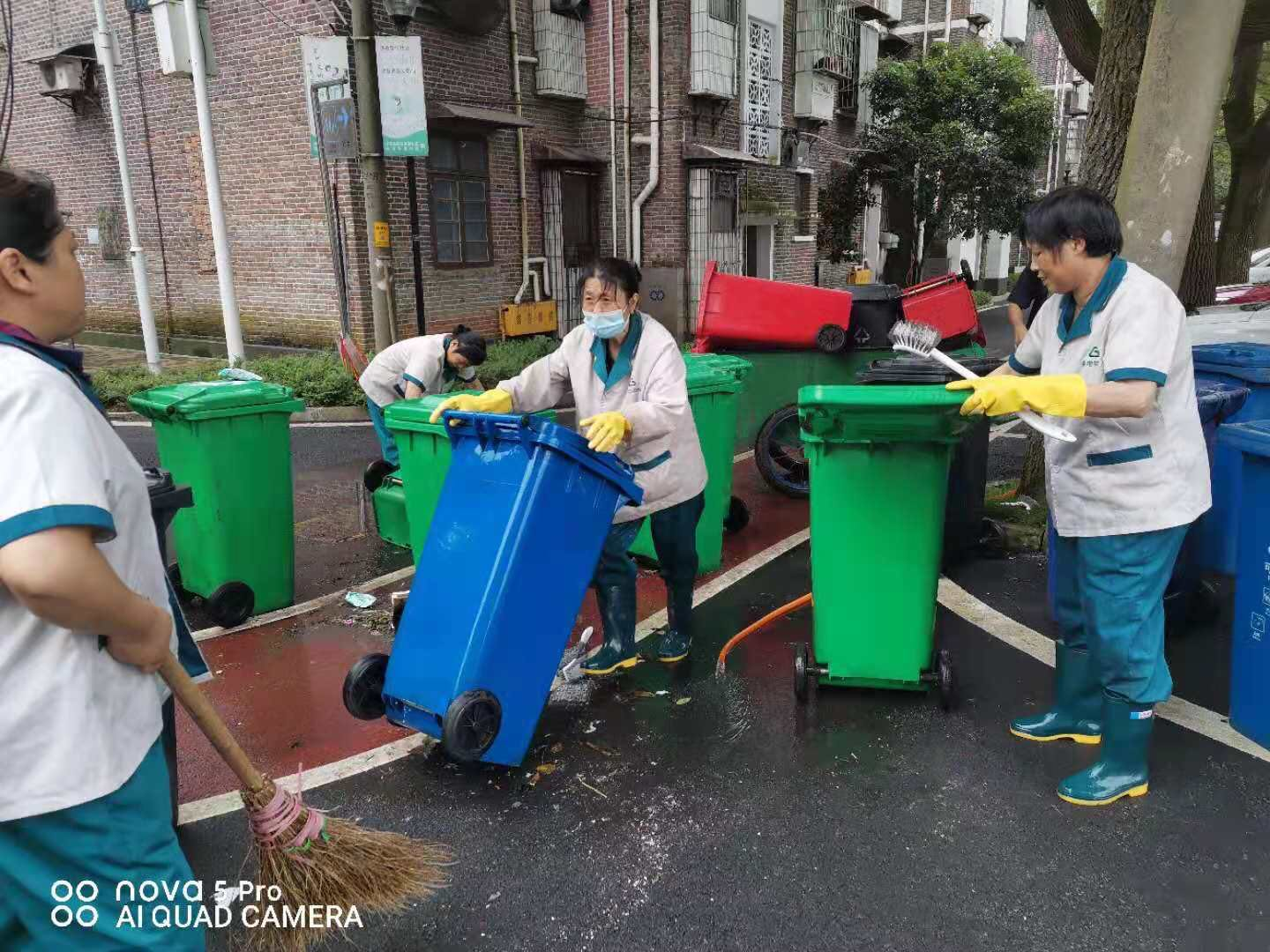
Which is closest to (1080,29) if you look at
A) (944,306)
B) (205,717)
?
(944,306)

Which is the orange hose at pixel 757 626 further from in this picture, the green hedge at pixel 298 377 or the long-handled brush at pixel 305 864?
the green hedge at pixel 298 377

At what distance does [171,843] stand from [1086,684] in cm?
290

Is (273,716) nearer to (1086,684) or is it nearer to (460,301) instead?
(1086,684)

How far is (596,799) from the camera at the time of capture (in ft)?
9.59

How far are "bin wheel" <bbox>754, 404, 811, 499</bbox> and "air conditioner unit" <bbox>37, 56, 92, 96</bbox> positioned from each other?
1252cm

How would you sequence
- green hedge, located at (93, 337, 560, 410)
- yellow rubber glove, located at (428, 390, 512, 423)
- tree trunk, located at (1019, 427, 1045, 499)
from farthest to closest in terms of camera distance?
green hedge, located at (93, 337, 560, 410) < tree trunk, located at (1019, 427, 1045, 499) < yellow rubber glove, located at (428, 390, 512, 423)

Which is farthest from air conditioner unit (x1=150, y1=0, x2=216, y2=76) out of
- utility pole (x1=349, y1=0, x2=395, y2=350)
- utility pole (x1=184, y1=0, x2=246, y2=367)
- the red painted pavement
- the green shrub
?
the red painted pavement

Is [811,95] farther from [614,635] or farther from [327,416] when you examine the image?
[614,635]

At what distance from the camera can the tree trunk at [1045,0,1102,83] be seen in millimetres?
7266

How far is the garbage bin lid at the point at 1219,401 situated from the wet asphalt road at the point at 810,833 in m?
1.30

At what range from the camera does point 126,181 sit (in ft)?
33.6

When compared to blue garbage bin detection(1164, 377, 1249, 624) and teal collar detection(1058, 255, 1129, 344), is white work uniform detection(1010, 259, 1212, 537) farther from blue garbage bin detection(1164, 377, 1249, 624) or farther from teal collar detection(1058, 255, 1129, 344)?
blue garbage bin detection(1164, 377, 1249, 624)

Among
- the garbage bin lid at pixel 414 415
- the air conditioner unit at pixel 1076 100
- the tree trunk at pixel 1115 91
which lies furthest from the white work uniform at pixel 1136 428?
the air conditioner unit at pixel 1076 100

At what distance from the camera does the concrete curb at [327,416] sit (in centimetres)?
948
